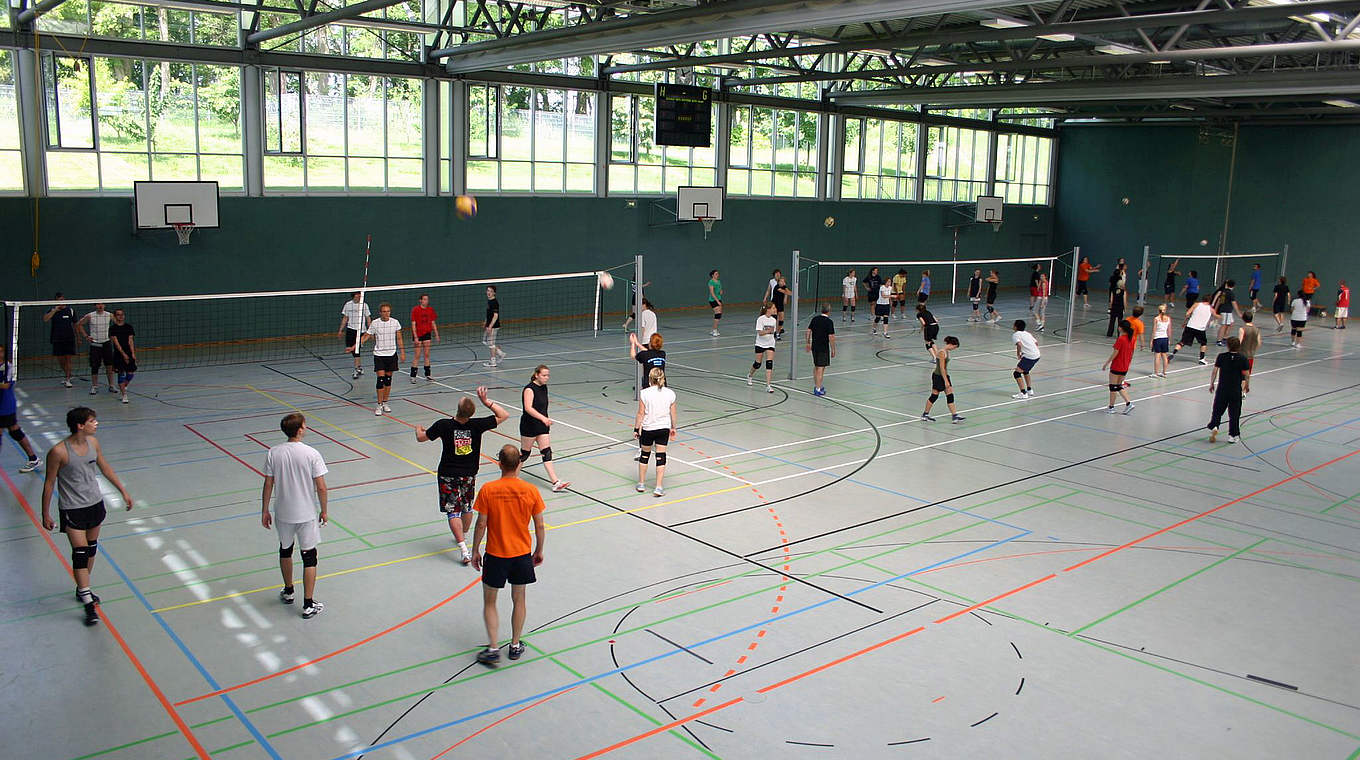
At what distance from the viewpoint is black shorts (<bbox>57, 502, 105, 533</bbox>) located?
27.9 ft

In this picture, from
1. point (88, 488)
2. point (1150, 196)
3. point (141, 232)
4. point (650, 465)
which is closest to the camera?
point (88, 488)

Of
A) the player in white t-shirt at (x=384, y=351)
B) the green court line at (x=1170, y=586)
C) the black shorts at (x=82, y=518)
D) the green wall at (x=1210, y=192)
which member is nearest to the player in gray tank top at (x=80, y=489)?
the black shorts at (x=82, y=518)

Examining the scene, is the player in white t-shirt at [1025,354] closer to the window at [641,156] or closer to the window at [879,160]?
the window at [641,156]

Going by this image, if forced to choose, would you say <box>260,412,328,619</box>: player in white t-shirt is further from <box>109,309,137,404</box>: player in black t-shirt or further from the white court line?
<box>109,309,137,404</box>: player in black t-shirt

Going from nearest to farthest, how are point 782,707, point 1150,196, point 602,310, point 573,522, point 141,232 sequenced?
point 782,707, point 573,522, point 141,232, point 602,310, point 1150,196

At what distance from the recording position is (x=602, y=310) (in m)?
31.2

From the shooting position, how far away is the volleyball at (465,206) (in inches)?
1076

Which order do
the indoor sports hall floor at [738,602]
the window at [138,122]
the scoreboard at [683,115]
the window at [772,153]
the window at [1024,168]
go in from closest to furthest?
the indoor sports hall floor at [738,602] → the window at [138,122] → the scoreboard at [683,115] → the window at [772,153] → the window at [1024,168]

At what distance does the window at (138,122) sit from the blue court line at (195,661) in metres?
15.6

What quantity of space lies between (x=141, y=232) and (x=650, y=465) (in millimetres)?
15625

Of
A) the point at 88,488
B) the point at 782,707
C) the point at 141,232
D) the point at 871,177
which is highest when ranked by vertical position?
the point at 871,177

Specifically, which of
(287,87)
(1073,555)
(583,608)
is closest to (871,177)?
(287,87)

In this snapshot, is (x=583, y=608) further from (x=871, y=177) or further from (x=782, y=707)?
(x=871, y=177)

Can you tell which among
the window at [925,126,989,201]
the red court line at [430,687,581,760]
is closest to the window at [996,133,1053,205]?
the window at [925,126,989,201]
